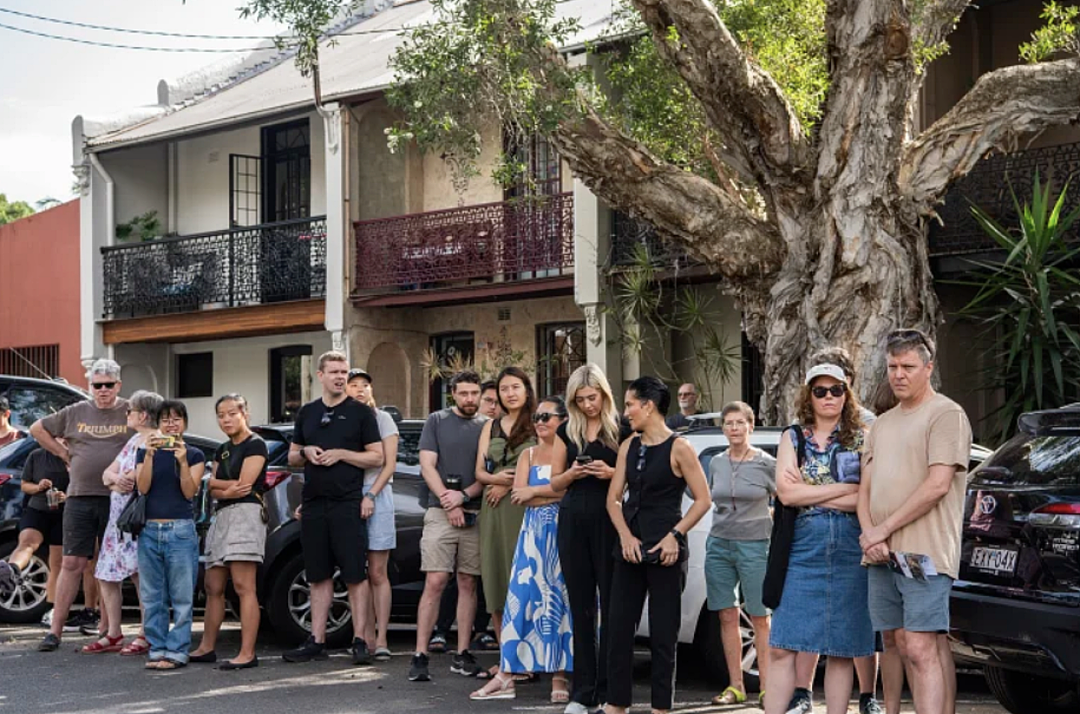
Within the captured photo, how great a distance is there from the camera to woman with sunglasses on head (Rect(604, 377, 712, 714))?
317 inches

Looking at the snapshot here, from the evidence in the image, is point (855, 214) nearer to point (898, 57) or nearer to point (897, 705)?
point (898, 57)

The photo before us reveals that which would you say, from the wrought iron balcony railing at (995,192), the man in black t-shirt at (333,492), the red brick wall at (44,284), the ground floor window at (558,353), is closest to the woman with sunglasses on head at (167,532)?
the man in black t-shirt at (333,492)

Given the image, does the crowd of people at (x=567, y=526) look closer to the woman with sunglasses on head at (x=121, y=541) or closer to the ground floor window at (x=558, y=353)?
the woman with sunglasses on head at (x=121, y=541)

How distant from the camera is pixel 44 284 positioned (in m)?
28.4

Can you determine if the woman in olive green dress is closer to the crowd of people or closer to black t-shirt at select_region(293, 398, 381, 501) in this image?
the crowd of people

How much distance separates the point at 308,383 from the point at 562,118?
44.7ft

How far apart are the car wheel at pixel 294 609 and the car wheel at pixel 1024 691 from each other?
4656mm

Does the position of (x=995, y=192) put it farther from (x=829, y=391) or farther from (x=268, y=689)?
(x=268, y=689)

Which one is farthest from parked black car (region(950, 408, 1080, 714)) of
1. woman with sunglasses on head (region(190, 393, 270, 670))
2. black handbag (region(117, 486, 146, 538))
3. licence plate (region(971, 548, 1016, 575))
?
black handbag (region(117, 486, 146, 538))

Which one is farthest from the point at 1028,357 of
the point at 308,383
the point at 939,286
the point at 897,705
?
the point at 308,383

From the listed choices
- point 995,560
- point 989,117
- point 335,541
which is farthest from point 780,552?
point 989,117

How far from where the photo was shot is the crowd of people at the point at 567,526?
7.03m

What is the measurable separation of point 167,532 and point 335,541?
3.69 feet

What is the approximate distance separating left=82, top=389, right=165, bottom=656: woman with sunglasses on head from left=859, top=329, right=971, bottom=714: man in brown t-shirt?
5.58 meters
